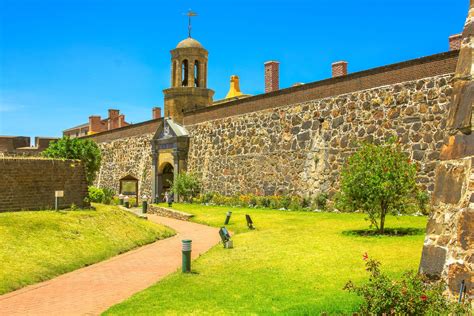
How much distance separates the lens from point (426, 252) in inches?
256

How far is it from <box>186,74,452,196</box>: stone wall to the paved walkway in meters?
8.60

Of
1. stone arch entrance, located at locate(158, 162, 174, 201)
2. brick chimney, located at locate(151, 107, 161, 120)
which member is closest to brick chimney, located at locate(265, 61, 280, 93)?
stone arch entrance, located at locate(158, 162, 174, 201)

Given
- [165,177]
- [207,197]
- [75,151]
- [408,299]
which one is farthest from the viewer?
[165,177]

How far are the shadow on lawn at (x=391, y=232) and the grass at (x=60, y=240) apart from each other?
7.07m

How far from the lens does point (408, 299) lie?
253 inches

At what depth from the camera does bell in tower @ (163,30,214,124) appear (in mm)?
35500

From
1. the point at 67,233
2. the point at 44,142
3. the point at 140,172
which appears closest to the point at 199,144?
the point at 140,172

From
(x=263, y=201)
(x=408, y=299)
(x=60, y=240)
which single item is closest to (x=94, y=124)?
(x=263, y=201)

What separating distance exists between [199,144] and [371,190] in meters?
19.0

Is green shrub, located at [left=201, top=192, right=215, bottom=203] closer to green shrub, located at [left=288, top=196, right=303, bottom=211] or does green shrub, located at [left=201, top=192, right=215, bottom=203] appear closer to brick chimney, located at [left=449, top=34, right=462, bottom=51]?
green shrub, located at [left=288, top=196, right=303, bottom=211]

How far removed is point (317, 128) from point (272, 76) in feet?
32.5

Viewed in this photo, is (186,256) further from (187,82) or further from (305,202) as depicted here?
(187,82)

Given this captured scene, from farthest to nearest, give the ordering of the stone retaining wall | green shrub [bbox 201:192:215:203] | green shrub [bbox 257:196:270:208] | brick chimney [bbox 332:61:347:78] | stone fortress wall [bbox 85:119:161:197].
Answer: the stone retaining wall, stone fortress wall [bbox 85:119:161:197], green shrub [bbox 201:192:215:203], brick chimney [bbox 332:61:347:78], green shrub [bbox 257:196:270:208]

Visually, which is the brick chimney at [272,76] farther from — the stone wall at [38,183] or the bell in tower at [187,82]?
the stone wall at [38,183]
